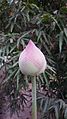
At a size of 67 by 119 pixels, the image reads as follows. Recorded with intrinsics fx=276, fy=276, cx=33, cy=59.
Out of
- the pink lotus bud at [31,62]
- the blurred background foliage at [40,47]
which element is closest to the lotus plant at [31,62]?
the pink lotus bud at [31,62]

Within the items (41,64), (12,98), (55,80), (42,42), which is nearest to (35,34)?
(42,42)

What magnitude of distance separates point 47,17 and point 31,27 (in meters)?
0.23

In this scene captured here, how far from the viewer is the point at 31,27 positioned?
1.82m

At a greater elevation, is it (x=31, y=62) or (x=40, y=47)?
(x=31, y=62)

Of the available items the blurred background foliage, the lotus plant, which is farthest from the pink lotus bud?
the blurred background foliage

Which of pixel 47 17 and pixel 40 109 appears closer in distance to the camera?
pixel 47 17

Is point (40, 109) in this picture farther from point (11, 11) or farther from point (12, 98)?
point (11, 11)

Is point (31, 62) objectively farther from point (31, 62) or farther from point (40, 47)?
point (40, 47)

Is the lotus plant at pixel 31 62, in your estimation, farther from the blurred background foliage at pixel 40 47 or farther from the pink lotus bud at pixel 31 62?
the blurred background foliage at pixel 40 47

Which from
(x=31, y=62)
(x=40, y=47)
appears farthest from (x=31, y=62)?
(x=40, y=47)

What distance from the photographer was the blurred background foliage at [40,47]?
5.29 ft

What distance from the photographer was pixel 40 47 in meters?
1.64

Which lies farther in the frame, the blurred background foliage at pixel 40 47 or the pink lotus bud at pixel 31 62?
the blurred background foliage at pixel 40 47

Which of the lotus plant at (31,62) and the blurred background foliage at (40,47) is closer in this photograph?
the lotus plant at (31,62)
